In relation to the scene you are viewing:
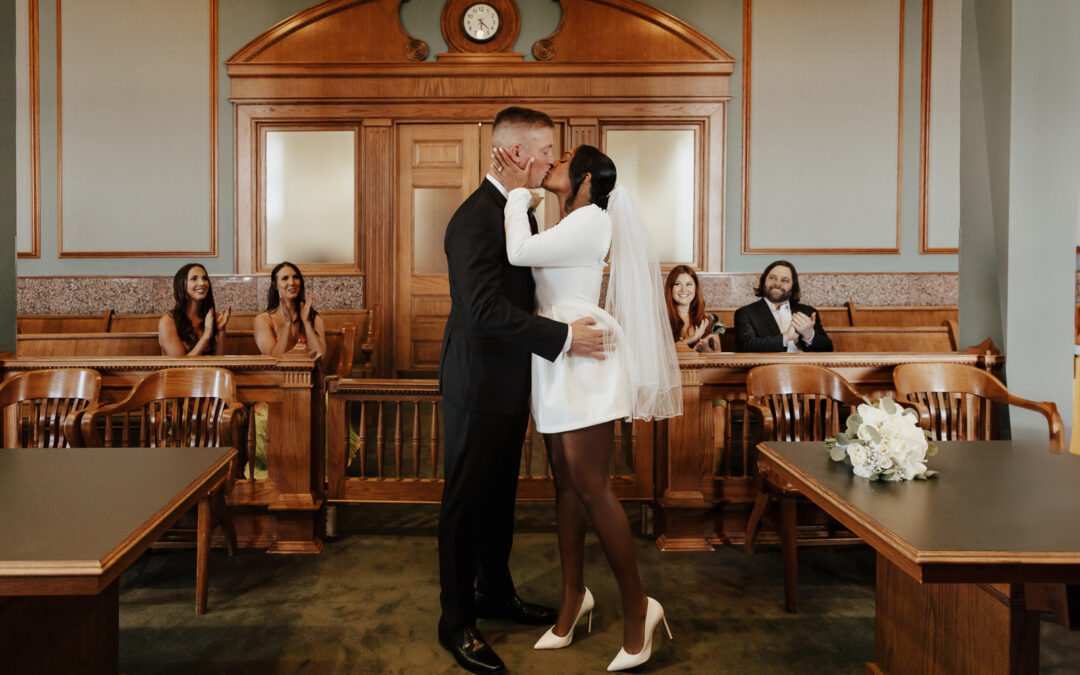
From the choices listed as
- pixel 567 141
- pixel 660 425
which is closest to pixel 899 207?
pixel 567 141

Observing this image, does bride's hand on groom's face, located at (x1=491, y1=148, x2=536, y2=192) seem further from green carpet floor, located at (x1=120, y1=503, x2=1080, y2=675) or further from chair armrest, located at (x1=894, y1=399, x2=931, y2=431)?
chair armrest, located at (x1=894, y1=399, x2=931, y2=431)

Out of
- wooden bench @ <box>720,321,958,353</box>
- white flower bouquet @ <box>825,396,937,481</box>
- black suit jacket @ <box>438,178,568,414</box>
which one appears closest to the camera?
white flower bouquet @ <box>825,396,937,481</box>

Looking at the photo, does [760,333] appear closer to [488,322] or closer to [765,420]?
[765,420]

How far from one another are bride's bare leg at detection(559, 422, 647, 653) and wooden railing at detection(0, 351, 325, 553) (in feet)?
5.18

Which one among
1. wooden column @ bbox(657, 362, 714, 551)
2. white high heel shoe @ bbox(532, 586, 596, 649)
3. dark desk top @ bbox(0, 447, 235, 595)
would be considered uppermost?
dark desk top @ bbox(0, 447, 235, 595)

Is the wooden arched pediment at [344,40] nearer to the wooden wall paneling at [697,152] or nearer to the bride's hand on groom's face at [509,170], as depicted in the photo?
the wooden wall paneling at [697,152]

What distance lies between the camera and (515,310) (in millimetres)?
2174

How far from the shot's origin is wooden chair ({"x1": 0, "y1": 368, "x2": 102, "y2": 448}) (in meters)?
3.01

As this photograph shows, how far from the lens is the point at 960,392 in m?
3.26

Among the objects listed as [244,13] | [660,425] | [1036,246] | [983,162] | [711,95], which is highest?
[244,13]

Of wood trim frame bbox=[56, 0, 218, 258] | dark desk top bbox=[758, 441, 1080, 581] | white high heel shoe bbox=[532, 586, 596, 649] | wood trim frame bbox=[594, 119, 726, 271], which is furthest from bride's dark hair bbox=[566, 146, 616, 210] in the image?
wood trim frame bbox=[56, 0, 218, 258]

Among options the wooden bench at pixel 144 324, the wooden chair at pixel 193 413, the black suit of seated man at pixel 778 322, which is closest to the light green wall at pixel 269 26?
the wooden bench at pixel 144 324

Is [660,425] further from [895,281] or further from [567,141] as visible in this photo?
[895,281]

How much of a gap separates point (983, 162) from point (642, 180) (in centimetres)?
378
